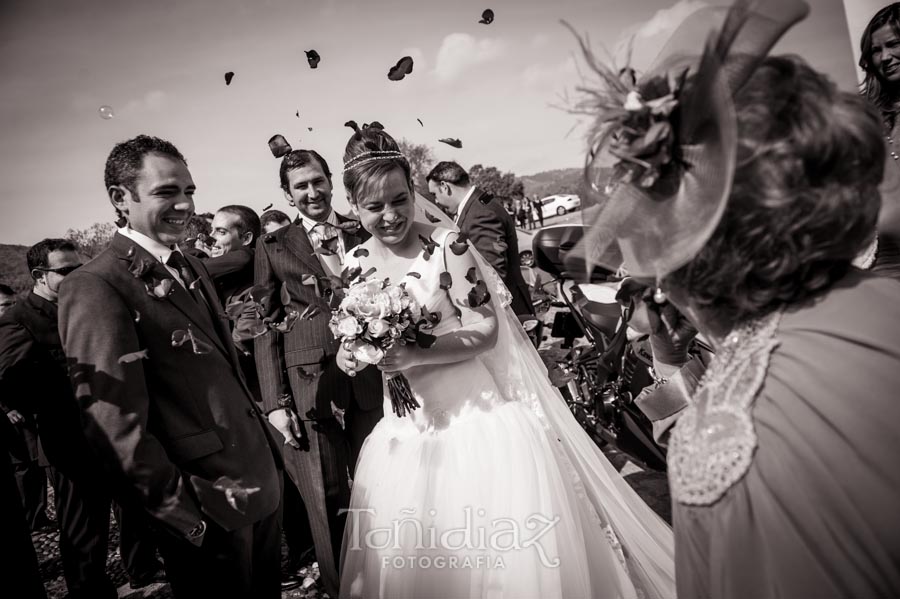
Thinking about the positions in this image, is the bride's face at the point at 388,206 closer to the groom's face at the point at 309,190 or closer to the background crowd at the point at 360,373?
the background crowd at the point at 360,373

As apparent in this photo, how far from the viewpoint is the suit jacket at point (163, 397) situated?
1985 millimetres

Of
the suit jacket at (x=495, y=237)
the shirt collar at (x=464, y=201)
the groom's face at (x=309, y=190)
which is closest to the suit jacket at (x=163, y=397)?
the groom's face at (x=309, y=190)

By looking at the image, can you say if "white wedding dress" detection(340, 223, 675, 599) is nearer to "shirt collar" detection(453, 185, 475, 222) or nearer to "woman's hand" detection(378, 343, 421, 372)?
"woman's hand" detection(378, 343, 421, 372)

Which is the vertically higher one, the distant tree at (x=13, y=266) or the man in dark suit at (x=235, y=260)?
the distant tree at (x=13, y=266)

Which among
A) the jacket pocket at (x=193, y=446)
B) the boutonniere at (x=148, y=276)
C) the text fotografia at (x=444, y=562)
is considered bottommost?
the text fotografia at (x=444, y=562)

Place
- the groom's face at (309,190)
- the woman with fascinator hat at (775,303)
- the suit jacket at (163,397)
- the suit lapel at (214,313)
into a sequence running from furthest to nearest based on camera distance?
the groom's face at (309,190), the suit lapel at (214,313), the suit jacket at (163,397), the woman with fascinator hat at (775,303)

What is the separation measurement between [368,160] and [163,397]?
143cm

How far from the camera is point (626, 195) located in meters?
1.18

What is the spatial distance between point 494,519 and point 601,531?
1.93 feet

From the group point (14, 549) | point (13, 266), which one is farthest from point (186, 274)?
point (13, 266)

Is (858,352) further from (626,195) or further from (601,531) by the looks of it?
(601,531)

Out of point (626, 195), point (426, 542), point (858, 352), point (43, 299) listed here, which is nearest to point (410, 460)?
point (426, 542)

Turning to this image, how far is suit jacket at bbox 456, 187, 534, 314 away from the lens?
16.4 feet

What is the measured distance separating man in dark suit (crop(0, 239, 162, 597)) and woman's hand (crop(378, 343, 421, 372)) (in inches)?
98.2
